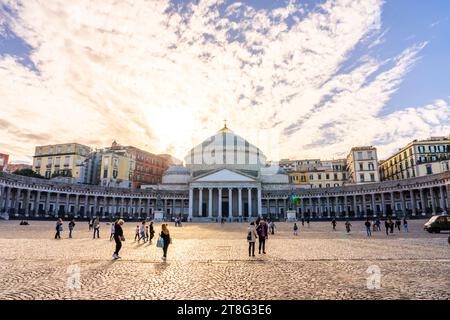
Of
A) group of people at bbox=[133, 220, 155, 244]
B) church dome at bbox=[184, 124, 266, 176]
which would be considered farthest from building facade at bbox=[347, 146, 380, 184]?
group of people at bbox=[133, 220, 155, 244]

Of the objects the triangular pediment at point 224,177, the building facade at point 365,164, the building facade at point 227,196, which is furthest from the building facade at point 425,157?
the triangular pediment at point 224,177

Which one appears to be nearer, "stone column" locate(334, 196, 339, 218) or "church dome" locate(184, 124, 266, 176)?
"stone column" locate(334, 196, 339, 218)

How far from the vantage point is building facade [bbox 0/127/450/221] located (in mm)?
56844

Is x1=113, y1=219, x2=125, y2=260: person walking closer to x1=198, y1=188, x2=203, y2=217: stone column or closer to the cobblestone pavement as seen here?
the cobblestone pavement

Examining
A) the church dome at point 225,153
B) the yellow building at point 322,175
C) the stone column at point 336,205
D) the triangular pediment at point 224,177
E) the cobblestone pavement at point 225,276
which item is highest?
the church dome at point 225,153

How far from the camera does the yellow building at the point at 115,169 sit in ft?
262

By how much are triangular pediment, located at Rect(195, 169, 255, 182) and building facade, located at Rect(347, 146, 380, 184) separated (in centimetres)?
3116

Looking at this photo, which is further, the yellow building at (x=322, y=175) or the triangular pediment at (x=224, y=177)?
the yellow building at (x=322, y=175)

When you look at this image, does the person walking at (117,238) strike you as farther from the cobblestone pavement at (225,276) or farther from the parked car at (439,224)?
the parked car at (439,224)

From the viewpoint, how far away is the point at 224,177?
241ft

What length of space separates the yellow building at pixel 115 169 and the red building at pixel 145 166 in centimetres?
320

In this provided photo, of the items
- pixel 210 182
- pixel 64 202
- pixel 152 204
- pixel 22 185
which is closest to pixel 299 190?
pixel 210 182
